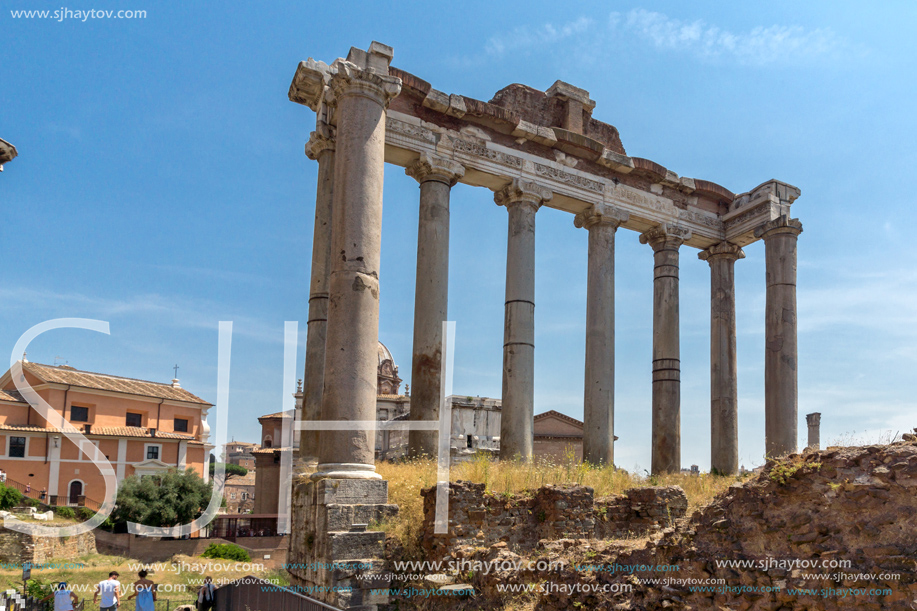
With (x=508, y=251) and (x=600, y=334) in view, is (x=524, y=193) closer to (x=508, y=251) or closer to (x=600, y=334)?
(x=508, y=251)

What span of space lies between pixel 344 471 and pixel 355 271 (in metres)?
2.60

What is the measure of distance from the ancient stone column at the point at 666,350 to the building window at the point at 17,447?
31020mm

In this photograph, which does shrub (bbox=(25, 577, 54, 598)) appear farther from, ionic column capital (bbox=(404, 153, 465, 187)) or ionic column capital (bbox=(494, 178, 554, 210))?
ionic column capital (bbox=(494, 178, 554, 210))

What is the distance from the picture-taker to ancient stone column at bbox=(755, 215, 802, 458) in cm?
1541

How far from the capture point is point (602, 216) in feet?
51.7

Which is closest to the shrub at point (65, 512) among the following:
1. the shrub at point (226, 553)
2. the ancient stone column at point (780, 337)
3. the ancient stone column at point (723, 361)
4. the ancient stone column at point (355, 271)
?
the shrub at point (226, 553)

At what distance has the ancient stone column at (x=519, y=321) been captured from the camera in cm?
1373

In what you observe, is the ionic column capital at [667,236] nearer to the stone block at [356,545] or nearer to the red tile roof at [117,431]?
the stone block at [356,545]

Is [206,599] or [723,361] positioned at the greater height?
[723,361]

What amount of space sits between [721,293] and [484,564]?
1155cm

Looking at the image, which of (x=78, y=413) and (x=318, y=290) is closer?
(x=318, y=290)

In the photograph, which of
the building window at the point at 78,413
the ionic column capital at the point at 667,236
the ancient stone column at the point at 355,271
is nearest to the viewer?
the ancient stone column at the point at 355,271

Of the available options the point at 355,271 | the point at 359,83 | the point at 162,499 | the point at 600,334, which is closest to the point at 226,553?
the point at 162,499

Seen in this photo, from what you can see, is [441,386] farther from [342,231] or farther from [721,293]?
[721,293]
